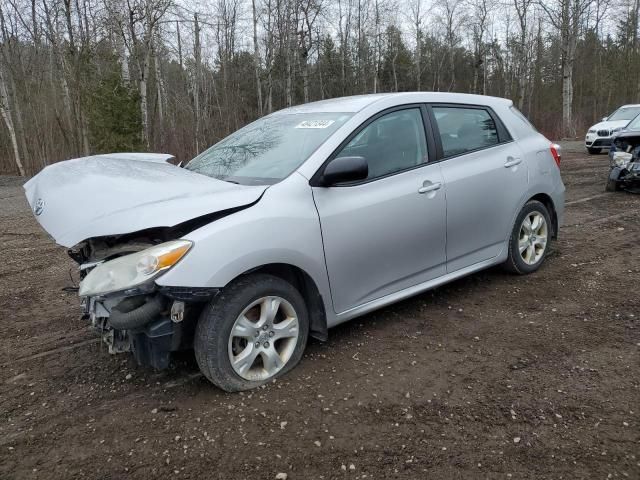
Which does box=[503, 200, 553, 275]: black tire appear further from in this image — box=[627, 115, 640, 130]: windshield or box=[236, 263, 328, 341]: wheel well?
box=[627, 115, 640, 130]: windshield

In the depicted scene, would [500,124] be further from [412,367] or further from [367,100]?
[412,367]

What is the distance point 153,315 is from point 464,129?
Answer: 2993 mm

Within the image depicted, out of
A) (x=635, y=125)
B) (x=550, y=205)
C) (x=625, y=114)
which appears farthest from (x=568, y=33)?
(x=550, y=205)

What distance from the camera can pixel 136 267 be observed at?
2.67 meters

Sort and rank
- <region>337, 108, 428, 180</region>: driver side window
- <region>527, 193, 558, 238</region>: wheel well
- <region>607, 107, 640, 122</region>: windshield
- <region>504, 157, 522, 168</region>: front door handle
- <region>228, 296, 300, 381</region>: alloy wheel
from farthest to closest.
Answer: <region>607, 107, 640, 122</region>: windshield
<region>527, 193, 558, 238</region>: wheel well
<region>504, 157, 522, 168</region>: front door handle
<region>337, 108, 428, 180</region>: driver side window
<region>228, 296, 300, 381</region>: alloy wheel

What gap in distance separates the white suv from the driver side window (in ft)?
44.1

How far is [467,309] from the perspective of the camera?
13.6 ft

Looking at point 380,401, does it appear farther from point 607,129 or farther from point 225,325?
point 607,129

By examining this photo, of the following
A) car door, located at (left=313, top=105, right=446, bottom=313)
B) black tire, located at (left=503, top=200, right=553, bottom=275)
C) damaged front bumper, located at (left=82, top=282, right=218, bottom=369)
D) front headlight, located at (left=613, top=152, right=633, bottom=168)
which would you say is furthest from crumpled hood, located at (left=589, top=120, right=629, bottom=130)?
damaged front bumper, located at (left=82, top=282, right=218, bottom=369)

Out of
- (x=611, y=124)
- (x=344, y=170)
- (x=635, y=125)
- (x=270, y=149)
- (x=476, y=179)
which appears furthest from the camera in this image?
(x=611, y=124)

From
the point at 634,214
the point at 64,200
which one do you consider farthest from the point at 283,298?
the point at 634,214

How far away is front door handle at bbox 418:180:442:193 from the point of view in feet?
12.2

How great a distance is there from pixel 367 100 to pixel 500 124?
4.99ft

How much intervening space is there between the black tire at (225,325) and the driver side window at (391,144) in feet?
3.52
